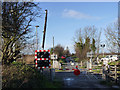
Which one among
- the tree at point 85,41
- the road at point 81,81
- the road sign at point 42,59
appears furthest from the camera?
the tree at point 85,41

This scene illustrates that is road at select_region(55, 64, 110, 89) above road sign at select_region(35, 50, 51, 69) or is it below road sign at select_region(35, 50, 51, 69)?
below

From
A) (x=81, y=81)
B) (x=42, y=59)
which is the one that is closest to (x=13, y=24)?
(x=42, y=59)

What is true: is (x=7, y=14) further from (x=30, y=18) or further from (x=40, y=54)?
(x=40, y=54)

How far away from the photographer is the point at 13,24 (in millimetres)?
12102

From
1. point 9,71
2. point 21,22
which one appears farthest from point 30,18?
point 9,71

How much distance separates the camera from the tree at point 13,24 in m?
12.0

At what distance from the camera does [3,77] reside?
28.6ft

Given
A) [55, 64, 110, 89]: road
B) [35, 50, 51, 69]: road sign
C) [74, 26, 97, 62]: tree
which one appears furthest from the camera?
[74, 26, 97, 62]: tree

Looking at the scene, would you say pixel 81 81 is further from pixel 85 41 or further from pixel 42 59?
pixel 85 41

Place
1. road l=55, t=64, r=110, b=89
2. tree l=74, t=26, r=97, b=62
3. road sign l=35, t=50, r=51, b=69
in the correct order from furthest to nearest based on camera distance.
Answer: tree l=74, t=26, r=97, b=62
road sign l=35, t=50, r=51, b=69
road l=55, t=64, r=110, b=89

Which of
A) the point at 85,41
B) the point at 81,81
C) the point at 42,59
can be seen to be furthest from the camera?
the point at 85,41

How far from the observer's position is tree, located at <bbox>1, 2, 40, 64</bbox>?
12.0 m

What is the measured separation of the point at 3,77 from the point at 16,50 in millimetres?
5521

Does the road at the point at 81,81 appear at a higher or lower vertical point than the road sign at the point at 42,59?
lower
